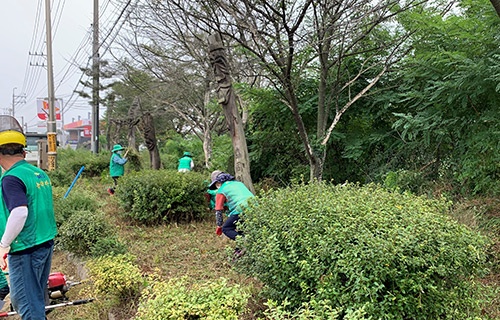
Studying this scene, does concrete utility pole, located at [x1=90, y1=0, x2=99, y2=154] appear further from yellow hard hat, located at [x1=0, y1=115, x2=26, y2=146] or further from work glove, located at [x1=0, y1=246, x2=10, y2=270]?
work glove, located at [x1=0, y1=246, x2=10, y2=270]

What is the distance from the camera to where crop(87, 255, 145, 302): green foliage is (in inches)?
146

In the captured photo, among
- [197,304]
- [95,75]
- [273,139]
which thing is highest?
[95,75]

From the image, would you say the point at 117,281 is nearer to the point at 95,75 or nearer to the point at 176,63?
the point at 176,63

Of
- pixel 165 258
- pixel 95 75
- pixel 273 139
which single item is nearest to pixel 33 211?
pixel 165 258

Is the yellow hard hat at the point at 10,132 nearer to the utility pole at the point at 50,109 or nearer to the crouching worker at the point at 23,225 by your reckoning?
the crouching worker at the point at 23,225

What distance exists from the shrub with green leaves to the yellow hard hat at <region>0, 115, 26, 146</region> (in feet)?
6.83

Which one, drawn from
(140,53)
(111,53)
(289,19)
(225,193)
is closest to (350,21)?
(289,19)

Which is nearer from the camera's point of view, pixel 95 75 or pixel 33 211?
pixel 33 211

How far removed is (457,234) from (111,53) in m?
13.4

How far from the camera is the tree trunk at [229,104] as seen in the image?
6.44 metres

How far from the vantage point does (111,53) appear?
541 inches

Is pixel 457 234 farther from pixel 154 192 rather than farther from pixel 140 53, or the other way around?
pixel 140 53

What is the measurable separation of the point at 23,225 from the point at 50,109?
13443mm

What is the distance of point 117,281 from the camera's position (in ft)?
12.1
